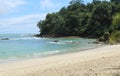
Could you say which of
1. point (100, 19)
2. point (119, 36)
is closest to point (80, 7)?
point (100, 19)

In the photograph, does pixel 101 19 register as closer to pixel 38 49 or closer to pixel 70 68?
pixel 38 49

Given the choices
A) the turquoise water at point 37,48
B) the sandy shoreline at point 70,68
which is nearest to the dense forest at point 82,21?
the turquoise water at point 37,48

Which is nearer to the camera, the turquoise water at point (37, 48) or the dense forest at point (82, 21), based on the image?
the turquoise water at point (37, 48)

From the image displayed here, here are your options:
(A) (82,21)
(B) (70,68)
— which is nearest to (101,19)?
(A) (82,21)

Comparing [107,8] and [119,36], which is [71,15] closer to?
[107,8]

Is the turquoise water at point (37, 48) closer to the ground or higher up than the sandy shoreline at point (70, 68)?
closer to the ground

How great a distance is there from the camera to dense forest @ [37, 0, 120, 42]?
92875mm

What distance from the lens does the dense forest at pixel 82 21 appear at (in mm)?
92875

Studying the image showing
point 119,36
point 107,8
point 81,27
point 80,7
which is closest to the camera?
point 119,36

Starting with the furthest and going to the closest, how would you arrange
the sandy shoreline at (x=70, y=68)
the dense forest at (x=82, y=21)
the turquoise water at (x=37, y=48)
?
1. the dense forest at (x=82, y=21)
2. the turquoise water at (x=37, y=48)
3. the sandy shoreline at (x=70, y=68)

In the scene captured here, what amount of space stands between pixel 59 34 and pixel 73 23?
7086mm

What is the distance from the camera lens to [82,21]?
353ft

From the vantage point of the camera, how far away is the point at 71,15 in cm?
10856

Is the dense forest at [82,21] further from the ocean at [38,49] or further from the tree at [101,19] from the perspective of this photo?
the ocean at [38,49]
